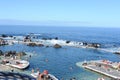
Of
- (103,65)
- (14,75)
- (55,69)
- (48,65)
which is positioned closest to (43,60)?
(48,65)

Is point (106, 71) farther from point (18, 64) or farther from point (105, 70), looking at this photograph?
point (18, 64)

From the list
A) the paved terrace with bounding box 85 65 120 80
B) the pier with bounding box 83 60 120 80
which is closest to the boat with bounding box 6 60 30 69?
the pier with bounding box 83 60 120 80

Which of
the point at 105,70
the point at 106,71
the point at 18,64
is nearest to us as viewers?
the point at 106,71

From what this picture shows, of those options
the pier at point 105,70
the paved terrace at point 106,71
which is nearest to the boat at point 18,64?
the pier at point 105,70

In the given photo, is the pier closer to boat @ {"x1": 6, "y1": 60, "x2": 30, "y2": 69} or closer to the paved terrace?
the paved terrace

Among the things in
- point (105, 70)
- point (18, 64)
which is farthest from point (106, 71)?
point (18, 64)

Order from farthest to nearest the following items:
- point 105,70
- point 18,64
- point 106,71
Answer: point 18,64 → point 105,70 → point 106,71

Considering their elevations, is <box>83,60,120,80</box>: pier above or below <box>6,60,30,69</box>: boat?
below

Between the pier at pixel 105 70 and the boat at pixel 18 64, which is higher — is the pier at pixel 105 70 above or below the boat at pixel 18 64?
below

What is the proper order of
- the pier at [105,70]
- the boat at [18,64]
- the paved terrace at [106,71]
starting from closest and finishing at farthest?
the paved terrace at [106,71] < the pier at [105,70] < the boat at [18,64]

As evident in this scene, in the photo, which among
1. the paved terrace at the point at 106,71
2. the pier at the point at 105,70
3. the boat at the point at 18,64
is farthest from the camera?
Result: the boat at the point at 18,64

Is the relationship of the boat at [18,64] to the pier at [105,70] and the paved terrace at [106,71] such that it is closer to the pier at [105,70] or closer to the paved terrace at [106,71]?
the pier at [105,70]
